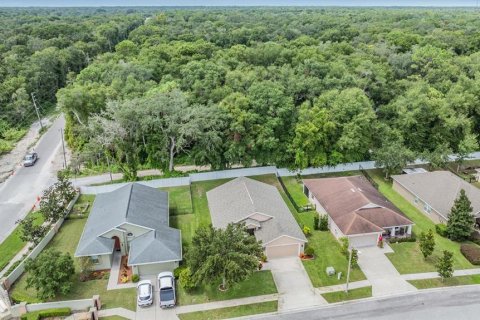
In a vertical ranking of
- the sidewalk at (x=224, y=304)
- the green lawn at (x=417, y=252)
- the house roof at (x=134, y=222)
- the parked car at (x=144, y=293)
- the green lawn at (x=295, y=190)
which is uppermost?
the house roof at (x=134, y=222)

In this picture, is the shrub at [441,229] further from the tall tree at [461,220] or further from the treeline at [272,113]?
the treeline at [272,113]

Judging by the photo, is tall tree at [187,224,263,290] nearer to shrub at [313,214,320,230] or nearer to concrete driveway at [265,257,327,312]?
concrete driveway at [265,257,327,312]

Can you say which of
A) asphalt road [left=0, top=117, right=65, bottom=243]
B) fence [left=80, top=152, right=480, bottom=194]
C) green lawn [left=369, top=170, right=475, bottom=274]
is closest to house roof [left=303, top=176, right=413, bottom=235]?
green lawn [left=369, top=170, right=475, bottom=274]

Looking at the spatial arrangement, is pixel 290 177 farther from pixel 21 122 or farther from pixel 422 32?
pixel 422 32

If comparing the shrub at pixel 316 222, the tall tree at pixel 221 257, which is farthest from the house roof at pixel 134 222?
the shrub at pixel 316 222

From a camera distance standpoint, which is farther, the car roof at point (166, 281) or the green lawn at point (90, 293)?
the car roof at point (166, 281)
